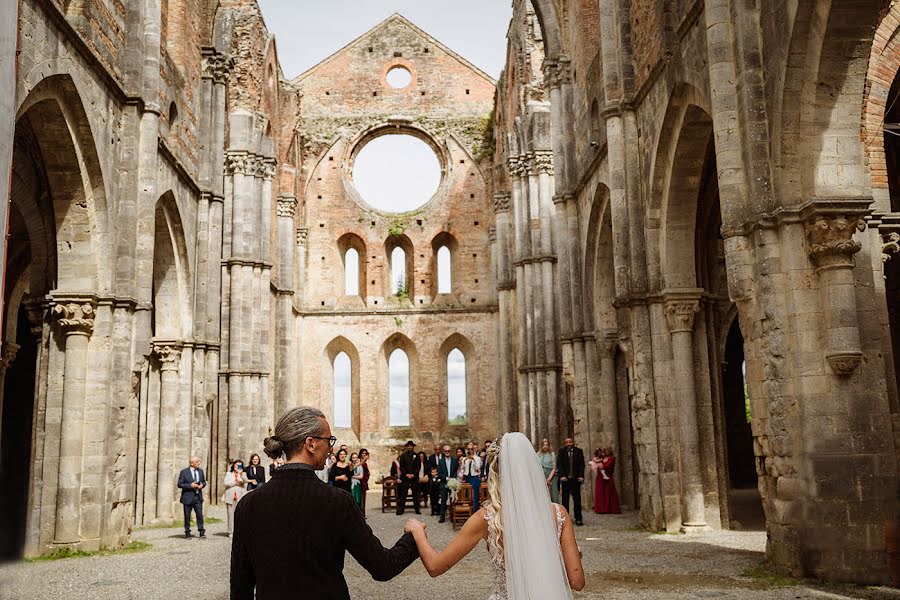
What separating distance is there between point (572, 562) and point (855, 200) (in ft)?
20.4

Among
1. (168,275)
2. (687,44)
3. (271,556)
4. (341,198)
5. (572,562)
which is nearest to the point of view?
(271,556)

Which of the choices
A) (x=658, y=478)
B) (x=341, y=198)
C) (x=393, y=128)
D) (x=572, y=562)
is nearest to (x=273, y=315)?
(x=341, y=198)

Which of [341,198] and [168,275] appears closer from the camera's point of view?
[168,275]

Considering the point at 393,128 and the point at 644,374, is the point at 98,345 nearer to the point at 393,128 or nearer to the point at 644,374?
the point at 644,374

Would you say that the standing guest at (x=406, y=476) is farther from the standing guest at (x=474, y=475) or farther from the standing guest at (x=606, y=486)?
the standing guest at (x=606, y=486)

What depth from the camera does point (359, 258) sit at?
109 feet

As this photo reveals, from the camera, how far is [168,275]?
17859mm

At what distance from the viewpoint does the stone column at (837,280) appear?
312 inches

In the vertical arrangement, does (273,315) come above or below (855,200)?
above

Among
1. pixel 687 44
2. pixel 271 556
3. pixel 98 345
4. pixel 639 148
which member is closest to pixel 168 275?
pixel 98 345

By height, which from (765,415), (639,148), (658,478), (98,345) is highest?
(639,148)

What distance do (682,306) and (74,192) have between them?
29.5 feet

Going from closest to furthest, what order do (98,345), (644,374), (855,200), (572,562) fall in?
(572,562) < (855,200) < (98,345) < (644,374)

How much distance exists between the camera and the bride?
3.12 metres
